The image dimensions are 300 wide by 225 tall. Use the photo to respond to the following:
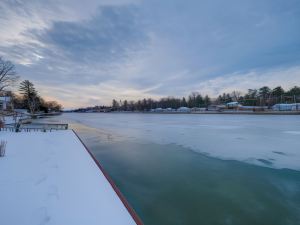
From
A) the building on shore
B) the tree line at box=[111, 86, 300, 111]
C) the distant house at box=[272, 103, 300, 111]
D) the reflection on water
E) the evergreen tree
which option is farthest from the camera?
the tree line at box=[111, 86, 300, 111]

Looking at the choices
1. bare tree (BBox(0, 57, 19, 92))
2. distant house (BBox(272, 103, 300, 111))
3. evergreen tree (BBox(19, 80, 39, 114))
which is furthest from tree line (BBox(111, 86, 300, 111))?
bare tree (BBox(0, 57, 19, 92))

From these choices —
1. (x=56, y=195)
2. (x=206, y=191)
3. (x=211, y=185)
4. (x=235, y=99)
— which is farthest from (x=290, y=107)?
(x=56, y=195)

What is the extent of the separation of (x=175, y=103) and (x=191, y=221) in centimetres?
8810

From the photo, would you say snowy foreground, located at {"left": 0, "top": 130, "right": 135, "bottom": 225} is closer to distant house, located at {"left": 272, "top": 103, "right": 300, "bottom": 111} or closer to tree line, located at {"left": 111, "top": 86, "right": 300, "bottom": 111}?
distant house, located at {"left": 272, "top": 103, "right": 300, "bottom": 111}

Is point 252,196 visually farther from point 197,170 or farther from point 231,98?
point 231,98

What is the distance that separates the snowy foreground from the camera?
2.23 m

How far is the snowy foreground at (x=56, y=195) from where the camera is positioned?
2.23m

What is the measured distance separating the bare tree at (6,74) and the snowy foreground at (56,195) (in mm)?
29272

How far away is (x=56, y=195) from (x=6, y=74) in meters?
32.4

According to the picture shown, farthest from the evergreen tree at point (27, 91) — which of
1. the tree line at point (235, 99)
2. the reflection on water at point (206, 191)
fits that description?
the reflection on water at point (206, 191)

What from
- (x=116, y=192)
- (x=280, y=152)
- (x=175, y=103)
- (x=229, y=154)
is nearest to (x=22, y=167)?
(x=116, y=192)

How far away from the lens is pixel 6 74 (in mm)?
26078

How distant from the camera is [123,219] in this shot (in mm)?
2285

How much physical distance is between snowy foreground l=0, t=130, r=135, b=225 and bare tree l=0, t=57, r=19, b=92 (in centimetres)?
2927
